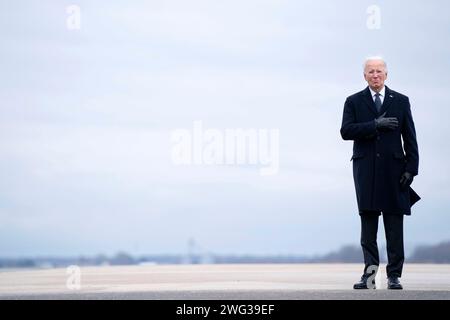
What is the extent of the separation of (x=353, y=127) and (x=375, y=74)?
520 mm

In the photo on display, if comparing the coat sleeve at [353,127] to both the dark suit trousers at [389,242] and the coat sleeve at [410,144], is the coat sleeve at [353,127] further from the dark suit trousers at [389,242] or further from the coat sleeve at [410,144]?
the dark suit trousers at [389,242]

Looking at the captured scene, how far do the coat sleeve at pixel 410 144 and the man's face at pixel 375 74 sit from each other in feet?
1.12

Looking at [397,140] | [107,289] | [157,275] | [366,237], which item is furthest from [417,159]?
[157,275]

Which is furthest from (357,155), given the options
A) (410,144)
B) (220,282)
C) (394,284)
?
(220,282)

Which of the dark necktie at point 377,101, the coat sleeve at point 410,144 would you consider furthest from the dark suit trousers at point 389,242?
the dark necktie at point 377,101

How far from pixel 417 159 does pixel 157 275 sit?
14.7ft

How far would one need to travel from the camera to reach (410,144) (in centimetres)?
947

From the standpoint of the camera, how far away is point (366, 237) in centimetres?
951

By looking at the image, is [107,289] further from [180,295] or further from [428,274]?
[428,274]

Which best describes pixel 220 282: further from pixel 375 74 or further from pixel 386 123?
pixel 375 74
